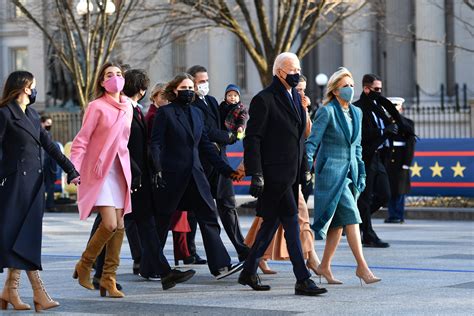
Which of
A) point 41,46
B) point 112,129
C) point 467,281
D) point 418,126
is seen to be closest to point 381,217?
point 467,281

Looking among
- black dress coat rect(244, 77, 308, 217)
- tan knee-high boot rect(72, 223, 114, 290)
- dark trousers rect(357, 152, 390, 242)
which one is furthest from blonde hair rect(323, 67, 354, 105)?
dark trousers rect(357, 152, 390, 242)

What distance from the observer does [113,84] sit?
1123 centimetres

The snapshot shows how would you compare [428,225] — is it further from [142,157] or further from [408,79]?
[408,79]

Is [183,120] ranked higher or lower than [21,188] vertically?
higher

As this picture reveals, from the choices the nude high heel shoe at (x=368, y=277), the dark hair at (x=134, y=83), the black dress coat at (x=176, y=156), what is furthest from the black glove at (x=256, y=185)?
the dark hair at (x=134, y=83)

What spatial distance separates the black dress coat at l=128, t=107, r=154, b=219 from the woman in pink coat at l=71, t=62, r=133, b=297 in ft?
1.46

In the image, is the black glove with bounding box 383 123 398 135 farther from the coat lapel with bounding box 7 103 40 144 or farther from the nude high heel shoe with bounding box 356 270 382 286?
the coat lapel with bounding box 7 103 40 144

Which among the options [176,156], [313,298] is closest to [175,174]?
[176,156]

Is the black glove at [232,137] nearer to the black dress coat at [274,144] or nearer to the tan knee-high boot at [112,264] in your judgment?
the black dress coat at [274,144]

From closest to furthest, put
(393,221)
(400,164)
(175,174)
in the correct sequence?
1. (175,174)
2. (400,164)
3. (393,221)

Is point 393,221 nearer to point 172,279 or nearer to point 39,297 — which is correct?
point 172,279

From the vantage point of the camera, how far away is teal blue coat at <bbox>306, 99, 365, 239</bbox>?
38.5 feet

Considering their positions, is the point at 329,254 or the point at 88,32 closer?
the point at 329,254

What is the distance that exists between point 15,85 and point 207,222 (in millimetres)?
2309
